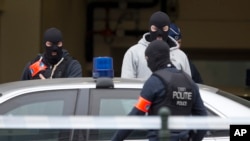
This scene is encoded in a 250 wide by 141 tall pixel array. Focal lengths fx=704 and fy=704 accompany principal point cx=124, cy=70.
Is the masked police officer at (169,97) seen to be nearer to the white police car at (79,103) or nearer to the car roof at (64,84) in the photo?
the white police car at (79,103)

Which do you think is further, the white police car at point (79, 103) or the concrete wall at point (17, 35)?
the concrete wall at point (17, 35)

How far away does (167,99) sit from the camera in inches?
188

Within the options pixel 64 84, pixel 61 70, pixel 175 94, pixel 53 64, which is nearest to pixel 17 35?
pixel 53 64

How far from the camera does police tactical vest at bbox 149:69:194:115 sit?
477cm

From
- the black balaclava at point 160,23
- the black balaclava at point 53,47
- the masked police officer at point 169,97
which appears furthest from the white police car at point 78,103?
the black balaclava at point 53,47

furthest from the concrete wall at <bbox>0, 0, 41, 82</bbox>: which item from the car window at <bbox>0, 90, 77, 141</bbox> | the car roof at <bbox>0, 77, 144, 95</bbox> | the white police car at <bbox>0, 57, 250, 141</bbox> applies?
the car window at <bbox>0, 90, 77, 141</bbox>

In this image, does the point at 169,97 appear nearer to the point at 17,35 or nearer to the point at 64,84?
the point at 64,84

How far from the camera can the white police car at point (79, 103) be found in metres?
5.11

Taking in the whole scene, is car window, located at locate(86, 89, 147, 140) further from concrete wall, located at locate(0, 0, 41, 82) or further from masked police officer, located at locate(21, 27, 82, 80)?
concrete wall, located at locate(0, 0, 41, 82)

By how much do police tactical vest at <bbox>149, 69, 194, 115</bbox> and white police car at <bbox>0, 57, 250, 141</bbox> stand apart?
374 millimetres

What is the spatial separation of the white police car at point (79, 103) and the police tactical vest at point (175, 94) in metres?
0.37

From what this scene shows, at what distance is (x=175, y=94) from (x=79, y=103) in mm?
802

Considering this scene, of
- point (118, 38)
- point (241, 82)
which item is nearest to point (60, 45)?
point (118, 38)

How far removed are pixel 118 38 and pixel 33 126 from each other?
9502 mm
